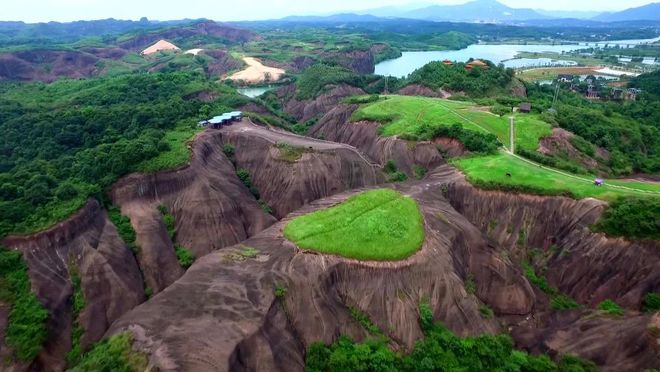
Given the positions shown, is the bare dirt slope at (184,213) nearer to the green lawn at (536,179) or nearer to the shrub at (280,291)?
the shrub at (280,291)

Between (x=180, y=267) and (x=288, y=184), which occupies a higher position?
(x=288, y=184)

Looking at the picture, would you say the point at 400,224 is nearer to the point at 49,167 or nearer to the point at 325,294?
the point at 325,294

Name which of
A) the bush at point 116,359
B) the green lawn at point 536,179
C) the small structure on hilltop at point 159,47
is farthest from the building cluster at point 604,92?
the small structure on hilltop at point 159,47

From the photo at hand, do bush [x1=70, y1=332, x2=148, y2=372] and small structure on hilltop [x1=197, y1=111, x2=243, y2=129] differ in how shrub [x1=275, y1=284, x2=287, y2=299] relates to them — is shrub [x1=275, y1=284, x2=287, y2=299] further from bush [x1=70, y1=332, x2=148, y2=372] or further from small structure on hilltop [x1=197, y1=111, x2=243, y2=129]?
small structure on hilltop [x1=197, y1=111, x2=243, y2=129]

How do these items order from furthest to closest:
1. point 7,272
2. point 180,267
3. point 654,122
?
point 654,122 < point 180,267 < point 7,272

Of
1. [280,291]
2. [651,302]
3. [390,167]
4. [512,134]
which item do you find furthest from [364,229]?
[512,134]

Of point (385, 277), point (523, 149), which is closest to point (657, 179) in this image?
point (523, 149)
